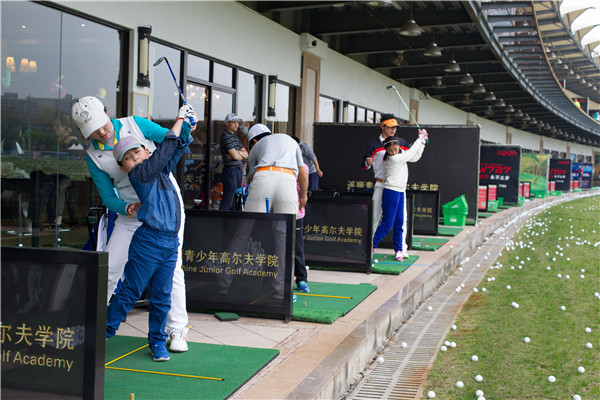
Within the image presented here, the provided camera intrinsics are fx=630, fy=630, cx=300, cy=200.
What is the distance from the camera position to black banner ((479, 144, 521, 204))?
21469mm

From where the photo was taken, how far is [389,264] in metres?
8.21

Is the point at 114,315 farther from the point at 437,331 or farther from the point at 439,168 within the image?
the point at 439,168

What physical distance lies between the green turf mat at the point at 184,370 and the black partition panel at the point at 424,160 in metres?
9.88

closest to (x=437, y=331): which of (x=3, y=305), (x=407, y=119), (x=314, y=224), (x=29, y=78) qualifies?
(x=314, y=224)

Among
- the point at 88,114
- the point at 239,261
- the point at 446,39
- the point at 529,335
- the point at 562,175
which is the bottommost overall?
the point at 529,335

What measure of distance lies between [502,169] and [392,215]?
49.0 feet

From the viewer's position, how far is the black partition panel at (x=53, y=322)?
2.92 meters

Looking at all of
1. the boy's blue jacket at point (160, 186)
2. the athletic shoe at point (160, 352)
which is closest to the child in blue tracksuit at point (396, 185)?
the boy's blue jacket at point (160, 186)

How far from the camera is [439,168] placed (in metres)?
14.4

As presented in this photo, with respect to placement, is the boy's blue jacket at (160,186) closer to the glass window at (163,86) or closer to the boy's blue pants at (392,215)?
the boy's blue pants at (392,215)

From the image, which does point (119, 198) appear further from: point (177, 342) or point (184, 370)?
point (184, 370)

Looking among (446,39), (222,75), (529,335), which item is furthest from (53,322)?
(446,39)

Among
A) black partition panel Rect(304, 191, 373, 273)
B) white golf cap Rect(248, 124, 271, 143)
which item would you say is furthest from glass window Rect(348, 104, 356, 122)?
white golf cap Rect(248, 124, 271, 143)

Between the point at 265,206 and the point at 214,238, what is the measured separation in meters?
0.62
